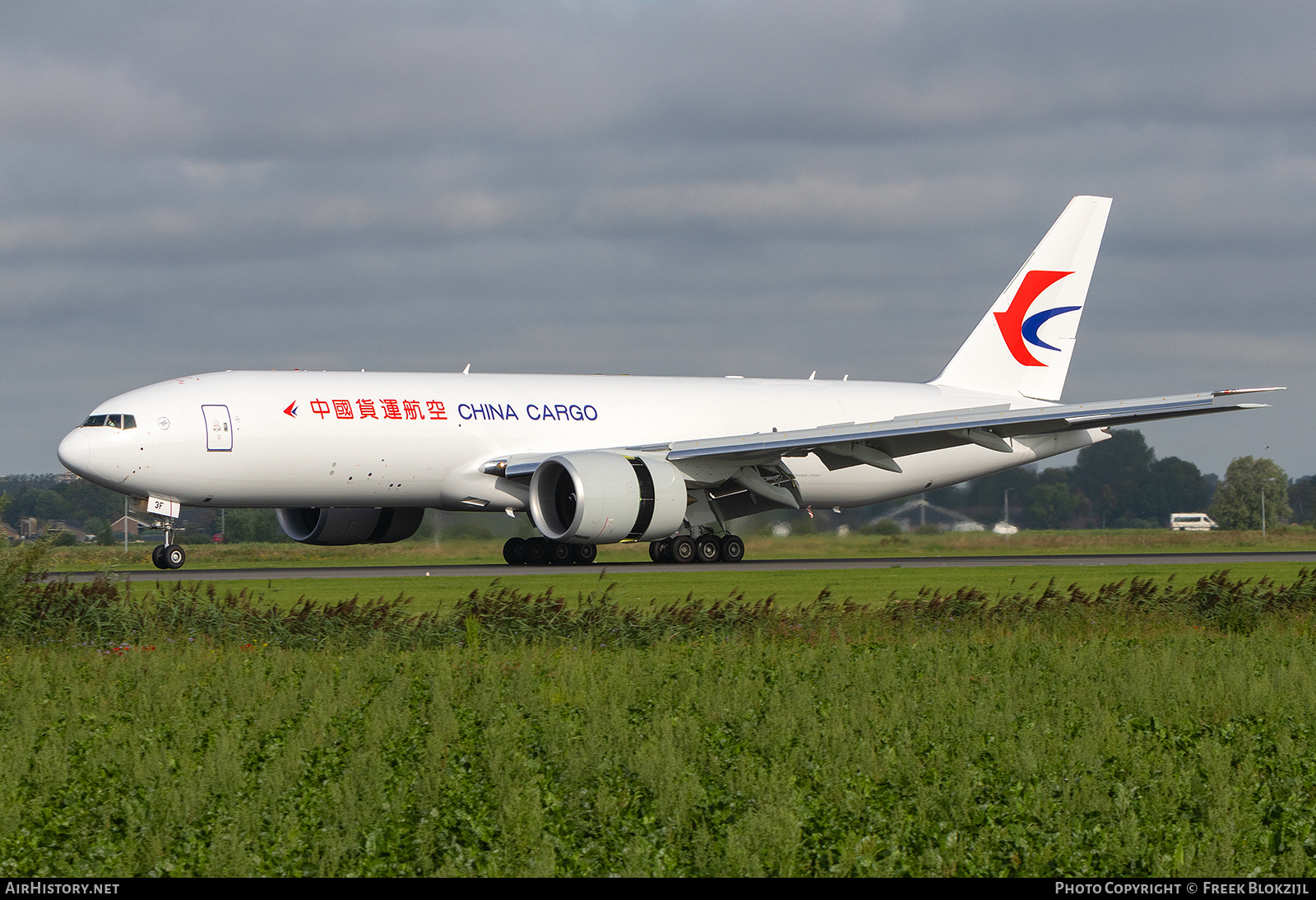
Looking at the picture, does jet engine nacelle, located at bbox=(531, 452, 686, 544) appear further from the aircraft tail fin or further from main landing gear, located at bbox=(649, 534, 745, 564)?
the aircraft tail fin

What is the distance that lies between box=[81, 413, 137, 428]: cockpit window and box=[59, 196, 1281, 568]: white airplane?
0.03 m

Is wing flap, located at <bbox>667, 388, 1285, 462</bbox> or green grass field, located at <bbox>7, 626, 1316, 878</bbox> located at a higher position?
wing flap, located at <bbox>667, 388, 1285, 462</bbox>

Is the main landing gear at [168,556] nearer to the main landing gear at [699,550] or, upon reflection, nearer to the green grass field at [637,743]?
the main landing gear at [699,550]

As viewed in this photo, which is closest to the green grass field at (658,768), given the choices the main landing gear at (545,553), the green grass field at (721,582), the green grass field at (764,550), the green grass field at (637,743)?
the green grass field at (637,743)

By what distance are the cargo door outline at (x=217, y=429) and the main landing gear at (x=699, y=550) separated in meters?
9.09

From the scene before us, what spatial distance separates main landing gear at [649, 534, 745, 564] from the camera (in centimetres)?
2950

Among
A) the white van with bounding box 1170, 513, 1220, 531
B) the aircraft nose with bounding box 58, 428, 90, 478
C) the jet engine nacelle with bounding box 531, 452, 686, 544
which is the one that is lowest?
the white van with bounding box 1170, 513, 1220, 531

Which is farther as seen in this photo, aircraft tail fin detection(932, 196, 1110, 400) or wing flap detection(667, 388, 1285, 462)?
aircraft tail fin detection(932, 196, 1110, 400)

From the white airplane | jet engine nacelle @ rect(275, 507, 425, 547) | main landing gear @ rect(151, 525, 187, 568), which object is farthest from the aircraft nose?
jet engine nacelle @ rect(275, 507, 425, 547)

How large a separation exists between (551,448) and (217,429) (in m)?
6.99

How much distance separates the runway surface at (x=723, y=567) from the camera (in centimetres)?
2442

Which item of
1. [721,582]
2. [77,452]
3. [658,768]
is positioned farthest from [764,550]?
[658,768]
